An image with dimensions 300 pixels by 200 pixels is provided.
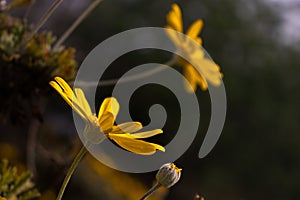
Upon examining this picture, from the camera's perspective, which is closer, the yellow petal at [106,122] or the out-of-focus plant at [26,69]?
the yellow petal at [106,122]

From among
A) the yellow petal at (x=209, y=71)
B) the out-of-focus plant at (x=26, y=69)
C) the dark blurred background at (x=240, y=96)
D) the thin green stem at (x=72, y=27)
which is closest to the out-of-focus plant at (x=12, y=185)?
the out-of-focus plant at (x=26, y=69)

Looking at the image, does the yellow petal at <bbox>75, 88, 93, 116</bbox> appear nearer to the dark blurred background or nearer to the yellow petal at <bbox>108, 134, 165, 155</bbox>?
the yellow petal at <bbox>108, 134, 165, 155</bbox>

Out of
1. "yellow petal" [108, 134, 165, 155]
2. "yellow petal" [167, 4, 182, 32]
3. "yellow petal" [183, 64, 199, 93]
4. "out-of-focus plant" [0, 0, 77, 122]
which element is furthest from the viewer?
"yellow petal" [183, 64, 199, 93]

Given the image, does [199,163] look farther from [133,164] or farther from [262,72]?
[133,164]

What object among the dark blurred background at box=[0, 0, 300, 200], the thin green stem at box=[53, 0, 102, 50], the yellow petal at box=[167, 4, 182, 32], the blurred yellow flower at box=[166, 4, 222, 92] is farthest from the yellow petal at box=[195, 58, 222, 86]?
the dark blurred background at box=[0, 0, 300, 200]

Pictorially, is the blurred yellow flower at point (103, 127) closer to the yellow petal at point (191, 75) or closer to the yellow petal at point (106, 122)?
the yellow petal at point (106, 122)

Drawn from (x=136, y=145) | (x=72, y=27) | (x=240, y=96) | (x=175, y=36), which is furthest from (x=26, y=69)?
(x=240, y=96)

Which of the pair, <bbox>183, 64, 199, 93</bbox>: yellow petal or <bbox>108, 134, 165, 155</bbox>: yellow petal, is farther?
<bbox>183, 64, 199, 93</bbox>: yellow petal
